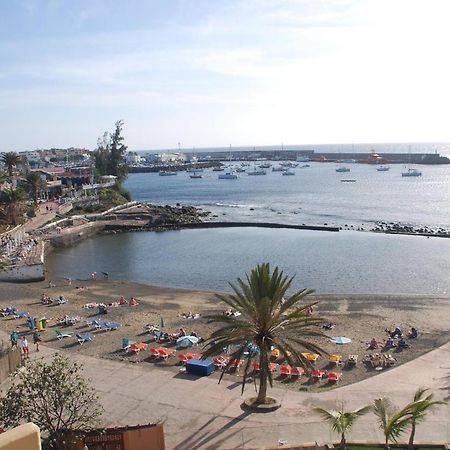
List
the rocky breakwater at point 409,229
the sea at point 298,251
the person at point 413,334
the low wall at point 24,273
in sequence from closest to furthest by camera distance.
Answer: the person at point 413,334 < the sea at point 298,251 < the low wall at point 24,273 < the rocky breakwater at point 409,229

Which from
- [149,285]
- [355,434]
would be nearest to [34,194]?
[149,285]

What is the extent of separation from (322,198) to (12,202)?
71.5 m

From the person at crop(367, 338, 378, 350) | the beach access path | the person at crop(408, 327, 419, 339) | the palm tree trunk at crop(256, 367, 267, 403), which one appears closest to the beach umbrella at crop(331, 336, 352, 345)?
the person at crop(367, 338, 378, 350)

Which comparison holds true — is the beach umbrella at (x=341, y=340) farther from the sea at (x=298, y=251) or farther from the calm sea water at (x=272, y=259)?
the calm sea water at (x=272, y=259)

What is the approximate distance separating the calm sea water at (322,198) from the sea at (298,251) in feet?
0.77

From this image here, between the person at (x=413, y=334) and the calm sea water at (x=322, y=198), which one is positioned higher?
the calm sea water at (x=322, y=198)

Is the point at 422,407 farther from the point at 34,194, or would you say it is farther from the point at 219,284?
the point at 34,194

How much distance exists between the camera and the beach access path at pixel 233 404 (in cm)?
1739

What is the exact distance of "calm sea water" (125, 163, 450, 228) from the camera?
92375 millimetres

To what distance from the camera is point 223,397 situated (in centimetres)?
2175

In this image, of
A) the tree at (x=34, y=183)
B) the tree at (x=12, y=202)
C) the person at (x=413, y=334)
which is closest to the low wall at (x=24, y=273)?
the tree at (x=12, y=202)

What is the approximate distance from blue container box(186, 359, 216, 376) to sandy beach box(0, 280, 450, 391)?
1132 millimetres

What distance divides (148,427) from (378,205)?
97.0 meters

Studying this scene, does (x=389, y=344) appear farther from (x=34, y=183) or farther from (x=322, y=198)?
(x=322, y=198)
